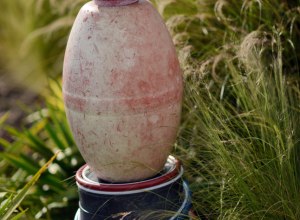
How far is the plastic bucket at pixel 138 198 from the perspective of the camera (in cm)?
328

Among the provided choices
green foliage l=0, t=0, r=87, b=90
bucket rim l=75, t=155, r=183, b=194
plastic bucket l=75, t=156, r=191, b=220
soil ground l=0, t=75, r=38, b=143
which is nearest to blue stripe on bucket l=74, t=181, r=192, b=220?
plastic bucket l=75, t=156, r=191, b=220

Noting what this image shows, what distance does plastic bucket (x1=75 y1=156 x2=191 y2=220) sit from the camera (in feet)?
10.8

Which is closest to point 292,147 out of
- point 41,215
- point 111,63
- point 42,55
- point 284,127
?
point 284,127

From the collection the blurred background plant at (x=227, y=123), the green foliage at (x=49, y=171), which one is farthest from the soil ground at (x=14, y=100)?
the green foliage at (x=49, y=171)

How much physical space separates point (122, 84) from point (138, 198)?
0.57 metres

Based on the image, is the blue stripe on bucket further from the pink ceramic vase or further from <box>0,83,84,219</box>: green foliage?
<box>0,83,84,219</box>: green foliage

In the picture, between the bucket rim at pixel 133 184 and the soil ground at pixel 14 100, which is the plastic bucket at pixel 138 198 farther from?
the soil ground at pixel 14 100

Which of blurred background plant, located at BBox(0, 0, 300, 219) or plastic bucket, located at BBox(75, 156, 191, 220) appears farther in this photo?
plastic bucket, located at BBox(75, 156, 191, 220)

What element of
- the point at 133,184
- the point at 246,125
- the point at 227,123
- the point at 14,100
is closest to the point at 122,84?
the point at 133,184

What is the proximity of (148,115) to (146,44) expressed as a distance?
1.10 ft

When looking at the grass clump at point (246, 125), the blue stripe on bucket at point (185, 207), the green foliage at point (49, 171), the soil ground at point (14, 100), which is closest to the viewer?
the grass clump at point (246, 125)

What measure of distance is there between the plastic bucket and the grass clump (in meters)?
0.11

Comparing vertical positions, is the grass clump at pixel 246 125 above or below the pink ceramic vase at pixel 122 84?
below

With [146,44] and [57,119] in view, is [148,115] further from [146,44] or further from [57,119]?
[57,119]
